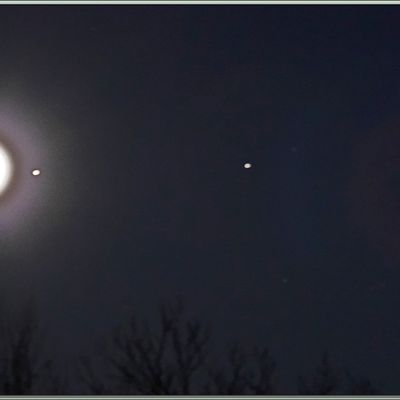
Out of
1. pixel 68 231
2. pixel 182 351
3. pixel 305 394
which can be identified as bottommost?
pixel 305 394

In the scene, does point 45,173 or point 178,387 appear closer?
point 178,387

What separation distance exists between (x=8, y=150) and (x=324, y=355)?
1.27 m

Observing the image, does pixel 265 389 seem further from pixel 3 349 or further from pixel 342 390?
pixel 3 349

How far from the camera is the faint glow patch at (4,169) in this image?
2412 millimetres

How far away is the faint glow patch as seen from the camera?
2.41 meters

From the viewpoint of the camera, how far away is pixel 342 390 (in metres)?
2.27

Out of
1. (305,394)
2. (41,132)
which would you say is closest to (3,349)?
(41,132)

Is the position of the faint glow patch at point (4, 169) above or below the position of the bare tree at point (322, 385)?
above

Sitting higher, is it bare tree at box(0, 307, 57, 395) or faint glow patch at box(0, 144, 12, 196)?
faint glow patch at box(0, 144, 12, 196)

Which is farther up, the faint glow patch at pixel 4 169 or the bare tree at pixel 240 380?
the faint glow patch at pixel 4 169

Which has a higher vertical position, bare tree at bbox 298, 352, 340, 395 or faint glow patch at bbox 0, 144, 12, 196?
faint glow patch at bbox 0, 144, 12, 196

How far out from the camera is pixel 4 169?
243 cm

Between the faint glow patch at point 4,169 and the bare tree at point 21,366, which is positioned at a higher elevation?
the faint glow patch at point 4,169

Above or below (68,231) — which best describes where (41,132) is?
above
